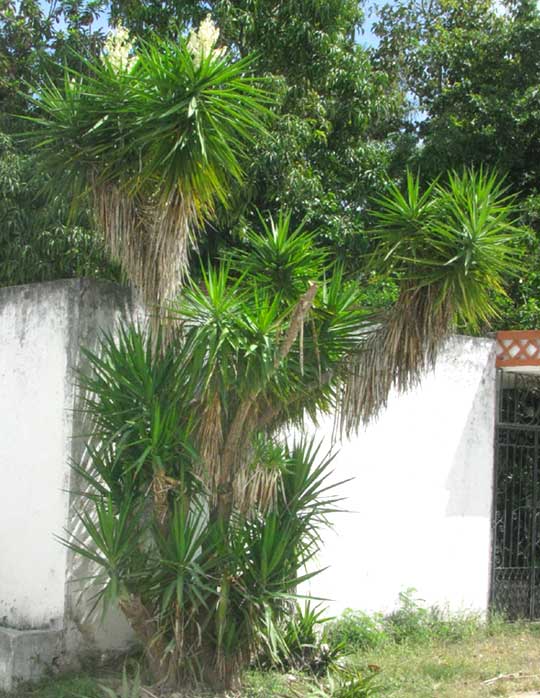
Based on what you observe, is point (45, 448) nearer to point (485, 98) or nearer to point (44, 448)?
point (44, 448)

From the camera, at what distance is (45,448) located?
6.10 metres

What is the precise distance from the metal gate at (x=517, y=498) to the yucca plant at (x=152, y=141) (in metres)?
4.33

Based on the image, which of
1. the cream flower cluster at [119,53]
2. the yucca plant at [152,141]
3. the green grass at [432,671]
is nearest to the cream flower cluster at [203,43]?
the yucca plant at [152,141]

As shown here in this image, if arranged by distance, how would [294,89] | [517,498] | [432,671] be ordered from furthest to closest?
[294,89], [517,498], [432,671]

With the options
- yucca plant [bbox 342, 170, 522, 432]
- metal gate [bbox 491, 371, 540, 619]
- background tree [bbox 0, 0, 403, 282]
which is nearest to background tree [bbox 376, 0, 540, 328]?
background tree [bbox 0, 0, 403, 282]

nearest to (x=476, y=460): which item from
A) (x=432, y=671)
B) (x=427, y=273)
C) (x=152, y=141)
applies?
(x=432, y=671)

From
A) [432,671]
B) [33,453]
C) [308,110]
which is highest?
[308,110]

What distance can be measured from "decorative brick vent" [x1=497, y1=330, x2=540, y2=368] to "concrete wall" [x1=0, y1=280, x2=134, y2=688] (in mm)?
3818

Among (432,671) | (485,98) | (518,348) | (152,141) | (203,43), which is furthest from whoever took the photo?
(485,98)

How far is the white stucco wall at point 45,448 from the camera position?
19.3 ft

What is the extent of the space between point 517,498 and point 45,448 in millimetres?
4839

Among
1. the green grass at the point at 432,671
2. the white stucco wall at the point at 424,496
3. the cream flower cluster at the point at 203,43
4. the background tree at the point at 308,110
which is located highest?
the background tree at the point at 308,110

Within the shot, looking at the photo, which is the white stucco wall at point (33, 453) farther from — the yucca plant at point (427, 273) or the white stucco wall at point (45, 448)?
the yucca plant at point (427, 273)

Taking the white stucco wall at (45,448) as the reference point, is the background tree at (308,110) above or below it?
above
